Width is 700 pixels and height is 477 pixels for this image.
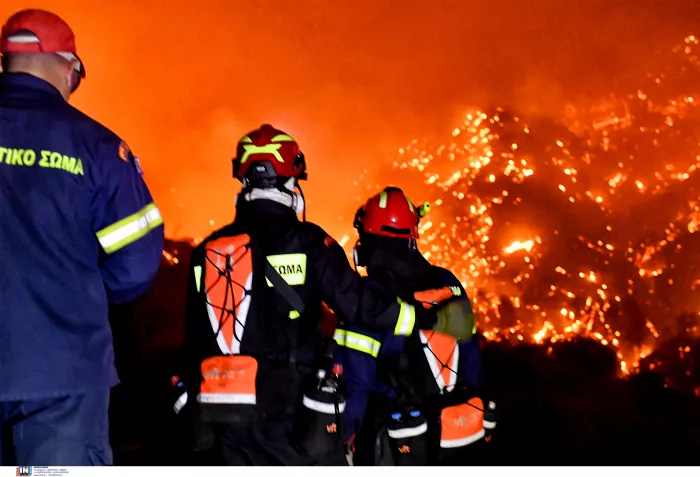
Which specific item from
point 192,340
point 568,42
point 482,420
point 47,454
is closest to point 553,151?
point 568,42

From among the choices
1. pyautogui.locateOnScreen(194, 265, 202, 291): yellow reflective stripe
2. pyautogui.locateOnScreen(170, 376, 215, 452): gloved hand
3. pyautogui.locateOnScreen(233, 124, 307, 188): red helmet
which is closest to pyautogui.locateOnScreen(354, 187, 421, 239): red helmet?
pyautogui.locateOnScreen(233, 124, 307, 188): red helmet

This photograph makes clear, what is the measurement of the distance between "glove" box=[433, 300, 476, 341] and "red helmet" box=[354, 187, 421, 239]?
0.61 m

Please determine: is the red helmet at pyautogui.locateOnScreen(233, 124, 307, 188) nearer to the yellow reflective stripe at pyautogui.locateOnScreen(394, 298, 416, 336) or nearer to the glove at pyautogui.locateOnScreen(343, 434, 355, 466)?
the yellow reflective stripe at pyautogui.locateOnScreen(394, 298, 416, 336)

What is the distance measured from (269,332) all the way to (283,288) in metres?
0.24

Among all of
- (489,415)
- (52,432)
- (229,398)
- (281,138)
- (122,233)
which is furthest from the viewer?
(489,415)

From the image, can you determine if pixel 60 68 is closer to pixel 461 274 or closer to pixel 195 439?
pixel 195 439

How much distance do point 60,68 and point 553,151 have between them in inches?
509

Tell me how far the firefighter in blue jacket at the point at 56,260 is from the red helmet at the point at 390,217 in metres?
1.68

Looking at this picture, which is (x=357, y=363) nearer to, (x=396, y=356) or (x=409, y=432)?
(x=396, y=356)

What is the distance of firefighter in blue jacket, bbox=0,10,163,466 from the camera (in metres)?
2.95

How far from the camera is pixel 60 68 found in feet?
10.5

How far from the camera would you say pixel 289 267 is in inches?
143

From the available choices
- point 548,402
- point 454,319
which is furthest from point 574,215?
point 454,319

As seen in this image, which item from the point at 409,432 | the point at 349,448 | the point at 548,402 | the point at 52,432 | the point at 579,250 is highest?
the point at 52,432
